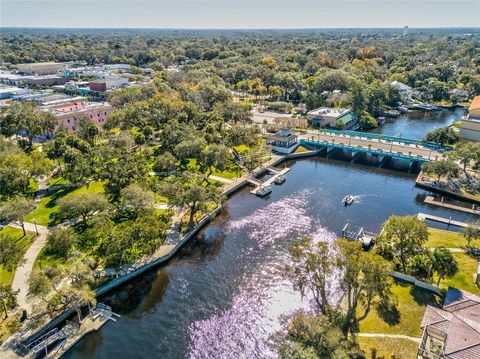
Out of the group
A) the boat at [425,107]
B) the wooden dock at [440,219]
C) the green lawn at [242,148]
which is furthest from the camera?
the boat at [425,107]

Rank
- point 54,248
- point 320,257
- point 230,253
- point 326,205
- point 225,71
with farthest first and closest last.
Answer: point 225,71 → point 326,205 → point 230,253 → point 54,248 → point 320,257

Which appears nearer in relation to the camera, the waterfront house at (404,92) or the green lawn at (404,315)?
the green lawn at (404,315)

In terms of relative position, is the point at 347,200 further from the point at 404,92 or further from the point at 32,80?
the point at 32,80

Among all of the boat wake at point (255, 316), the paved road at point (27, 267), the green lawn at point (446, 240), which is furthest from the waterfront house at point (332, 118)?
the paved road at point (27, 267)

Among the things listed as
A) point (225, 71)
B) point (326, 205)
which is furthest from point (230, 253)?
point (225, 71)

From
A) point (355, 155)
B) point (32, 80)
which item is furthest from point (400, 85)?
point (32, 80)

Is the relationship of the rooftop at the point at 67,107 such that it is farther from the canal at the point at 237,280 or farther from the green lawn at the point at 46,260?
the canal at the point at 237,280

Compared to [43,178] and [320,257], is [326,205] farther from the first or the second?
[43,178]
